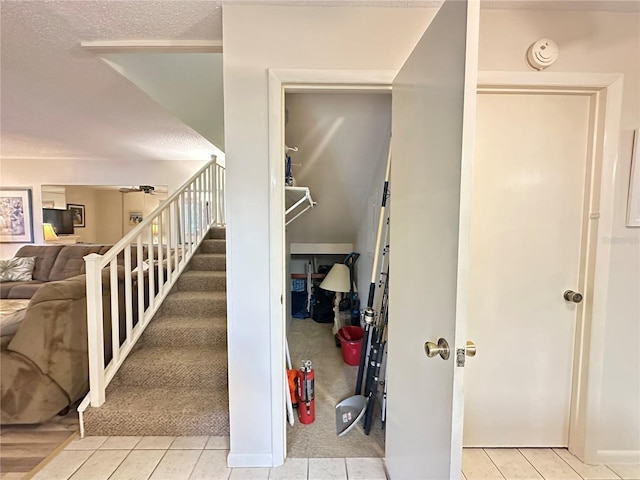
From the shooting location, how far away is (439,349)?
881 mm

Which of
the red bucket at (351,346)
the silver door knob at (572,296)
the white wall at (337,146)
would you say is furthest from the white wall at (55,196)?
the silver door knob at (572,296)

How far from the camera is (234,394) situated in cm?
145

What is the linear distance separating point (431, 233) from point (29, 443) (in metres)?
2.33

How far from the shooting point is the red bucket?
244 cm

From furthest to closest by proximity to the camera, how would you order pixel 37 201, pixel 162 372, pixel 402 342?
pixel 37 201, pixel 162 372, pixel 402 342

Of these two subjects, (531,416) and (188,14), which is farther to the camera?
(531,416)

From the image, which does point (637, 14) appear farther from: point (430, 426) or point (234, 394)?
point (234, 394)

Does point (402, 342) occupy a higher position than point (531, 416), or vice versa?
point (402, 342)

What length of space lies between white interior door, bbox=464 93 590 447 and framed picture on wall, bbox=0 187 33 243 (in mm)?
5189

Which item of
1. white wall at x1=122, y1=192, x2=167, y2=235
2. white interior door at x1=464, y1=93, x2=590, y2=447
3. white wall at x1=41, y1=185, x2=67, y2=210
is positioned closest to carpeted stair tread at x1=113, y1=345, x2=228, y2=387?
white interior door at x1=464, y1=93, x2=590, y2=447

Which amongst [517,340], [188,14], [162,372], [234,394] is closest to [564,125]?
[517,340]

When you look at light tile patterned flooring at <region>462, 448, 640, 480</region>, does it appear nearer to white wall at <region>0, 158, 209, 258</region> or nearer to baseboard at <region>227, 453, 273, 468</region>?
baseboard at <region>227, 453, 273, 468</region>

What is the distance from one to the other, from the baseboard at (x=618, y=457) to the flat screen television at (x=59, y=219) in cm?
647

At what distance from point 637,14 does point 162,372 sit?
3.20m
